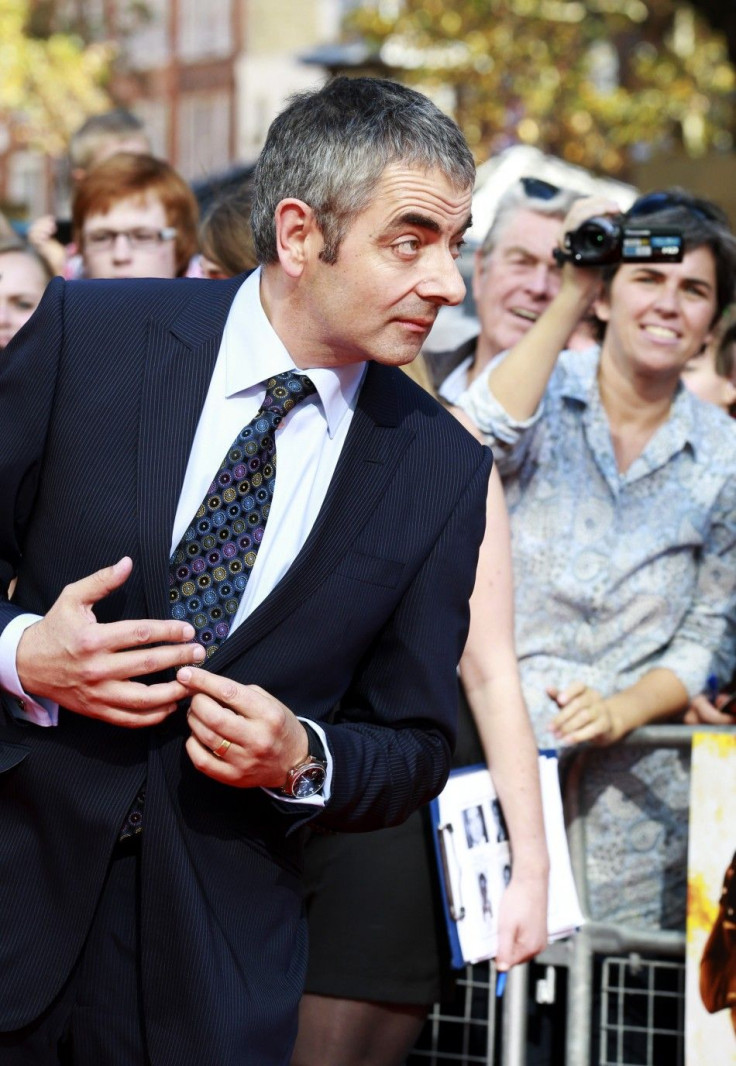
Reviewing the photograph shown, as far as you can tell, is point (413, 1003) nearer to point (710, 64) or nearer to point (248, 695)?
point (248, 695)

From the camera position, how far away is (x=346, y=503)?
2373 millimetres

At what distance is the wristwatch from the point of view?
2.22 metres

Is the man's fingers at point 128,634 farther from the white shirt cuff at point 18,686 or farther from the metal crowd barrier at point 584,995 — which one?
the metal crowd barrier at point 584,995

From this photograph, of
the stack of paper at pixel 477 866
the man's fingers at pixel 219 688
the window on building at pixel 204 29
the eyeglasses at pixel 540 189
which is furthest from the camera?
the window on building at pixel 204 29

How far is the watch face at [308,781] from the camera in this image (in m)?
2.23

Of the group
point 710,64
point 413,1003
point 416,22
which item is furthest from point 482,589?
point 710,64

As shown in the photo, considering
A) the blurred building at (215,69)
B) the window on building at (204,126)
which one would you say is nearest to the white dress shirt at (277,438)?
the blurred building at (215,69)

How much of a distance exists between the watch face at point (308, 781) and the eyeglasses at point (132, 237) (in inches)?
110

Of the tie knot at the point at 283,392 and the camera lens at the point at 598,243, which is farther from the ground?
the camera lens at the point at 598,243

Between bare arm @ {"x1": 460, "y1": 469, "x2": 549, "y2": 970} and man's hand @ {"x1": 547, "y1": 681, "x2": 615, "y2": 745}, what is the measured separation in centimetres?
26

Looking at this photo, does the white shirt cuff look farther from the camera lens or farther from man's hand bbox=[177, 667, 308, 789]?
the camera lens

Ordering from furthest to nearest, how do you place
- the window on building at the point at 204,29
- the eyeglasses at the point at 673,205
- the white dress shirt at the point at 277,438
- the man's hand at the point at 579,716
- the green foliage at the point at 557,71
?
the window on building at the point at 204,29 → the green foliage at the point at 557,71 → the eyeglasses at the point at 673,205 → the man's hand at the point at 579,716 → the white dress shirt at the point at 277,438

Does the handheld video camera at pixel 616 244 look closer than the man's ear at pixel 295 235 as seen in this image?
Answer: No

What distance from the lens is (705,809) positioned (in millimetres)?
3479
